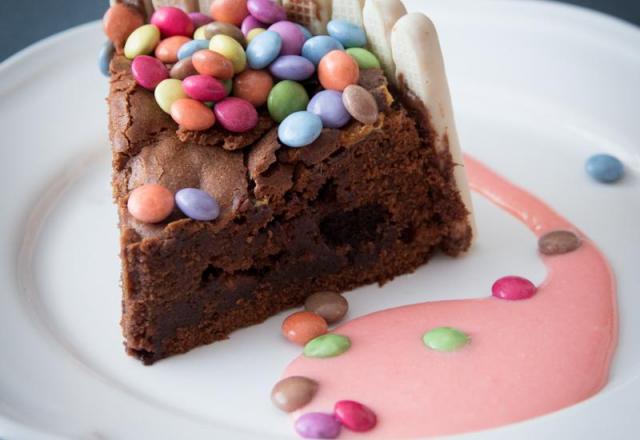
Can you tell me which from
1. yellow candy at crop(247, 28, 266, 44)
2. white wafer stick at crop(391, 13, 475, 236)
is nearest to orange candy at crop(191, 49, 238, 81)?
yellow candy at crop(247, 28, 266, 44)

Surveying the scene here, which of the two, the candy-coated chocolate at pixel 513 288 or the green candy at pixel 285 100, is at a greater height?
the green candy at pixel 285 100

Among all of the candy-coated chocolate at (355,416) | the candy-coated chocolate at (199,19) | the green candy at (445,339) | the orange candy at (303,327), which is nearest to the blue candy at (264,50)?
the candy-coated chocolate at (199,19)

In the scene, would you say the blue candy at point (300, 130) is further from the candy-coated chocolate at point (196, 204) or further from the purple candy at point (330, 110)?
the candy-coated chocolate at point (196, 204)

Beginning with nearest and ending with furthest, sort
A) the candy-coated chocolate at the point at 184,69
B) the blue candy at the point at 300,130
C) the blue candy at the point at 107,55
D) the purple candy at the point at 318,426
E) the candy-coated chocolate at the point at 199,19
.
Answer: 1. the purple candy at the point at 318,426
2. the blue candy at the point at 300,130
3. the candy-coated chocolate at the point at 184,69
4. the candy-coated chocolate at the point at 199,19
5. the blue candy at the point at 107,55

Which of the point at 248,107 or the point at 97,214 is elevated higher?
the point at 248,107

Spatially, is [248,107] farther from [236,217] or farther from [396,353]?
[396,353]

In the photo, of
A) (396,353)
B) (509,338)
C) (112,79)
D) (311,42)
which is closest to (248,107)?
(311,42)

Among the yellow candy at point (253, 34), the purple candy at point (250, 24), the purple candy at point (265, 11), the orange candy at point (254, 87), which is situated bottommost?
the orange candy at point (254, 87)
